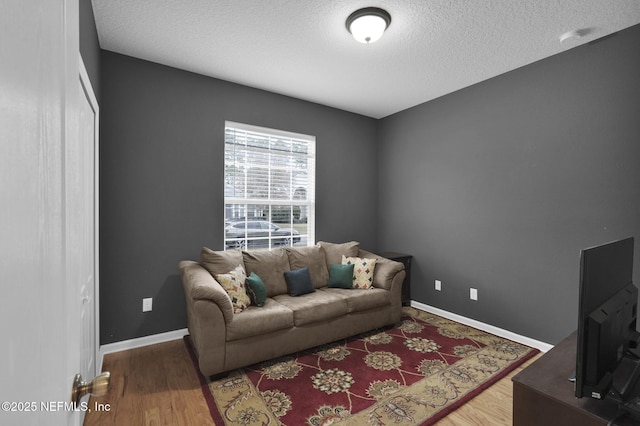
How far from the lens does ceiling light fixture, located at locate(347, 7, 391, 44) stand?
7.34 ft

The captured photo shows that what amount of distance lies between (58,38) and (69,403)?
0.75 m

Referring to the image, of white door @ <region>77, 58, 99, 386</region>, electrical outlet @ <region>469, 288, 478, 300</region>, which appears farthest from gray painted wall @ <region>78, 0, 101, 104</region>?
electrical outlet @ <region>469, 288, 478, 300</region>

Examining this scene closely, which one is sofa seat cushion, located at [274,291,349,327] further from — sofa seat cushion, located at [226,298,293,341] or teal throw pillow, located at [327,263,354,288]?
teal throw pillow, located at [327,263,354,288]

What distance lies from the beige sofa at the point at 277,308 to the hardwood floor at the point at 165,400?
0.69 ft

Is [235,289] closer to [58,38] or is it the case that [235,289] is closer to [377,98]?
[58,38]

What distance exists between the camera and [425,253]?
4.10 m

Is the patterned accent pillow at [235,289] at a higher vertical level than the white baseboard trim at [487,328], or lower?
higher

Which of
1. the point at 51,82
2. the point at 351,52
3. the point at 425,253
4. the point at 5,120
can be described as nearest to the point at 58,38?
the point at 51,82

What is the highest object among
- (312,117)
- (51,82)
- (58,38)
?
(312,117)

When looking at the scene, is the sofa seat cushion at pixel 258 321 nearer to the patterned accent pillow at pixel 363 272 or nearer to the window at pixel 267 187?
the patterned accent pillow at pixel 363 272

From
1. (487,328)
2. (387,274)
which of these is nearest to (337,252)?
(387,274)

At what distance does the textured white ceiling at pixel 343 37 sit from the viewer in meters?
2.22

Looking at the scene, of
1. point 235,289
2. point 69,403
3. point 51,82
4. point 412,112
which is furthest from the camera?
point 412,112

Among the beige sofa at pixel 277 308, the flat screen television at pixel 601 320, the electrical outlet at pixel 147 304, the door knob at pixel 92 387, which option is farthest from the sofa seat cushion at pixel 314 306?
the door knob at pixel 92 387
